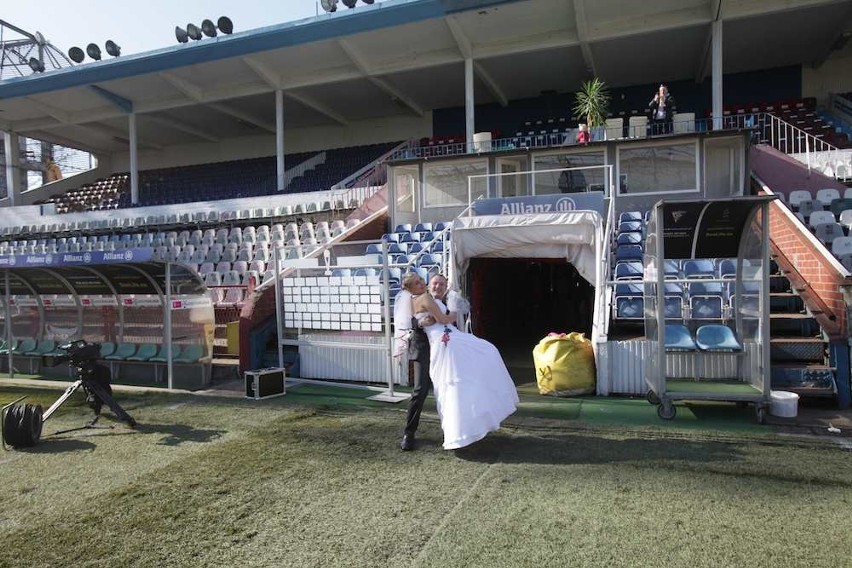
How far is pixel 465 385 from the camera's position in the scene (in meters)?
5.43

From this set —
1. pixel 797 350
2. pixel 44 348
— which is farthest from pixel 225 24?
pixel 797 350

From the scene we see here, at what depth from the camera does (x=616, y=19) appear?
19.1 m

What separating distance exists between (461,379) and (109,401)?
417 cm

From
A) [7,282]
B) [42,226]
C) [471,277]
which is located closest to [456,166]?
[471,277]

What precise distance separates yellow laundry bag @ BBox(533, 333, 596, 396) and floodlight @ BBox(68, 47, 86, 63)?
27233 millimetres

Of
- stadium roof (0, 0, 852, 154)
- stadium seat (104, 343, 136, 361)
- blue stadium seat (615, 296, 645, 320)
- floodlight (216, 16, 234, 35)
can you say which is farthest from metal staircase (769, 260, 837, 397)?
floodlight (216, 16, 234, 35)

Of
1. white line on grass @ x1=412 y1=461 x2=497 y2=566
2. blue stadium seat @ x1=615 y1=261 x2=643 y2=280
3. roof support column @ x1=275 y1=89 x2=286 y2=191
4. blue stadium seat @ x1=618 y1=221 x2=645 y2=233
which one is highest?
roof support column @ x1=275 y1=89 x2=286 y2=191

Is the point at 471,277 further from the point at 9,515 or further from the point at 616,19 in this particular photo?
the point at 616,19

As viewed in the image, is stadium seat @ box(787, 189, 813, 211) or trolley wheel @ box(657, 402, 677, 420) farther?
stadium seat @ box(787, 189, 813, 211)

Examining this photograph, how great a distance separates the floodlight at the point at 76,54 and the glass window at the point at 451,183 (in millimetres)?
20506

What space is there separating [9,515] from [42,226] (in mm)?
24537

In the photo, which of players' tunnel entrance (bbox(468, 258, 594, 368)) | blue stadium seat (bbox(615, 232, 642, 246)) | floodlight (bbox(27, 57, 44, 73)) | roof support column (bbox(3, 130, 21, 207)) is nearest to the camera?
blue stadium seat (bbox(615, 232, 642, 246))

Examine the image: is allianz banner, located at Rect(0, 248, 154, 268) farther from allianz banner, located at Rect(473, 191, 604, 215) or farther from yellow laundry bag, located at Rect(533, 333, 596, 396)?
allianz banner, located at Rect(473, 191, 604, 215)

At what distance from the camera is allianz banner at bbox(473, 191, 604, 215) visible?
11.4 m
